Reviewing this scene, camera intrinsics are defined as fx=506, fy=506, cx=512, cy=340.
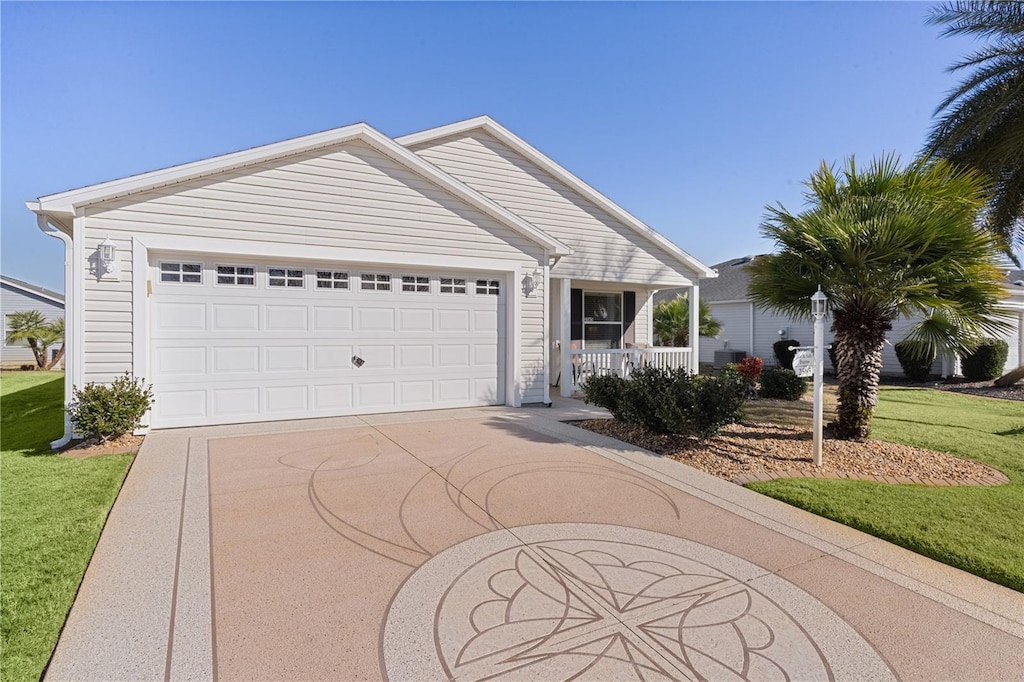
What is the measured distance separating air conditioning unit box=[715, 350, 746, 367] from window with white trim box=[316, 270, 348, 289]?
18.4 m

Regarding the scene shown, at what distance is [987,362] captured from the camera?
16219 millimetres

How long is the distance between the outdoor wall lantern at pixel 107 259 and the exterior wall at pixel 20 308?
24.5 meters

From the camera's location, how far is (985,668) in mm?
2391

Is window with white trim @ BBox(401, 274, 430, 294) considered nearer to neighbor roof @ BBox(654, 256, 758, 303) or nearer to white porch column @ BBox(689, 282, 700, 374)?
white porch column @ BBox(689, 282, 700, 374)

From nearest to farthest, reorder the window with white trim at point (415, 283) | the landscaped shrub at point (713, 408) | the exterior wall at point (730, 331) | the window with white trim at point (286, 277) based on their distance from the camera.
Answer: the landscaped shrub at point (713, 408), the window with white trim at point (286, 277), the window with white trim at point (415, 283), the exterior wall at point (730, 331)

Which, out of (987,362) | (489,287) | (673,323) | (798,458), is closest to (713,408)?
(798,458)

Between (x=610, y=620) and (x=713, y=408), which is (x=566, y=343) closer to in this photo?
(x=713, y=408)

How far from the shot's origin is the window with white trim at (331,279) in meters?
8.40

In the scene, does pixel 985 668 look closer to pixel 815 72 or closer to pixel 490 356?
pixel 490 356

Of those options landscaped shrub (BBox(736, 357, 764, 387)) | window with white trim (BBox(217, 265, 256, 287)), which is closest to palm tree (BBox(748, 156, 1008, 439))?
landscaped shrub (BBox(736, 357, 764, 387))

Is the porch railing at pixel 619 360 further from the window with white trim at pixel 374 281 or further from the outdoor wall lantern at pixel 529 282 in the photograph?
the window with white trim at pixel 374 281

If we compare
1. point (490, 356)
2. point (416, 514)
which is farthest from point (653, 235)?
point (416, 514)

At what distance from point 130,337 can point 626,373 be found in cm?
968

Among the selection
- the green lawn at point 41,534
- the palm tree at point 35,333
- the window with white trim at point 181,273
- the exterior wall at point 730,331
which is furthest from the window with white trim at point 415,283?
the palm tree at point 35,333
